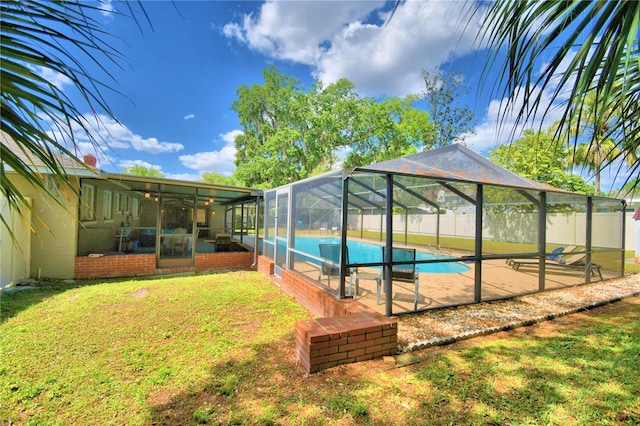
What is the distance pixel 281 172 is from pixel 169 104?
10865 mm

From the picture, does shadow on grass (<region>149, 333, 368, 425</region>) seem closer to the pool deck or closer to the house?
the pool deck

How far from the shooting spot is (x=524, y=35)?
152 centimetres

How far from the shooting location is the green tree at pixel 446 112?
84.2 feet

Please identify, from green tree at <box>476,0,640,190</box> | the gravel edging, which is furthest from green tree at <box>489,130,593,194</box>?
green tree at <box>476,0,640,190</box>

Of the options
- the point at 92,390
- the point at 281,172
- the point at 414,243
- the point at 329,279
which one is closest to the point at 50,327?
the point at 92,390

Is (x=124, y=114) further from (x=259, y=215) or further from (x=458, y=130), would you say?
(x=458, y=130)

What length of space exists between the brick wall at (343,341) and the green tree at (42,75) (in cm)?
261

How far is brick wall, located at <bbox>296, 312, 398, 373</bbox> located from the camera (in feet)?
10.1

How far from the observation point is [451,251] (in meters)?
10.4

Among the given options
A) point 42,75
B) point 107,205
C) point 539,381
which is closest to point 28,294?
point 107,205

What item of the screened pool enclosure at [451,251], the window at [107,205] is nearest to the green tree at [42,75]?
the screened pool enclosure at [451,251]

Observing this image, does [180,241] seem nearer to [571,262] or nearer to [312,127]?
[571,262]

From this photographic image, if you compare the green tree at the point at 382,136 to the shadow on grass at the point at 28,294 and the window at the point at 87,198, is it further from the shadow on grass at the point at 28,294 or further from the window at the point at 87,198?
the shadow on grass at the point at 28,294

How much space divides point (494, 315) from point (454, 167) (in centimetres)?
271
